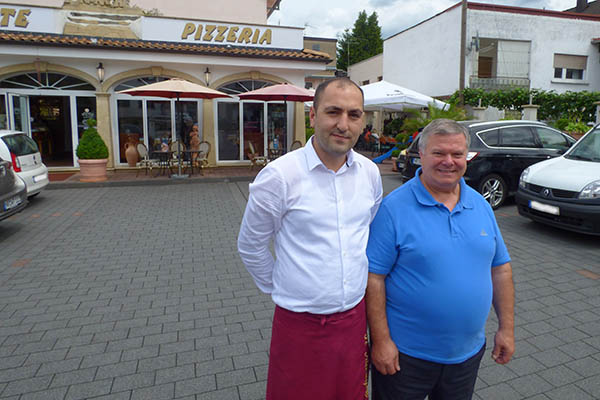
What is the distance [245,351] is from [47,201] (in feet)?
27.9

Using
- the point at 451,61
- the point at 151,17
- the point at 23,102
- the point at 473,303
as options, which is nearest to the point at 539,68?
the point at 451,61

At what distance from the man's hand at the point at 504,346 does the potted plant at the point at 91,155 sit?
12.1 meters

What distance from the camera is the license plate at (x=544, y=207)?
6535mm

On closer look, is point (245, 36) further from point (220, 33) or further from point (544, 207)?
point (544, 207)

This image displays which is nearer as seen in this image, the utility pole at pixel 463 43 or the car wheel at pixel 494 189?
the car wheel at pixel 494 189

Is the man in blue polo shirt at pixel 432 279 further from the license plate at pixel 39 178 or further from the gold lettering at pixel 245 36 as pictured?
→ the gold lettering at pixel 245 36

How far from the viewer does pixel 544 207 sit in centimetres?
673

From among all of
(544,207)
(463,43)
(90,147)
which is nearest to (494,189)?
(544,207)

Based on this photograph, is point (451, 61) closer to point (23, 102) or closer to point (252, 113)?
point (252, 113)

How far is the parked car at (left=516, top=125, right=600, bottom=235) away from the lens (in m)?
6.18

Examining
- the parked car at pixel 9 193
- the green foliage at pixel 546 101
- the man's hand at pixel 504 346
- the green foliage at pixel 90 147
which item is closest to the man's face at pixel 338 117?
the man's hand at pixel 504 346

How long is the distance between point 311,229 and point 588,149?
293 inches

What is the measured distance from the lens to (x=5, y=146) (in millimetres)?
8617

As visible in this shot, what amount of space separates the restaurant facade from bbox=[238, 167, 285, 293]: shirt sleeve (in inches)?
455
